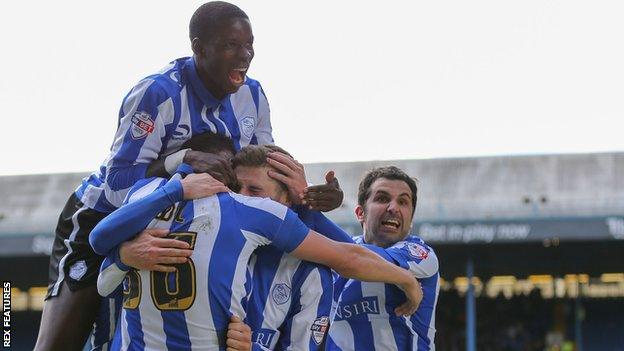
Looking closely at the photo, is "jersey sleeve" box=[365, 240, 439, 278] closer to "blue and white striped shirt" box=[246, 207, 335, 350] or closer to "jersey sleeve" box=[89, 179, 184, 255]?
"blue and white striped shirt" box=[246, 207, 335, 350]

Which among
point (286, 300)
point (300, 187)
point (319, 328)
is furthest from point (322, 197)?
point (319, 328)

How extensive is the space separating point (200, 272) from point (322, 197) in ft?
2.32

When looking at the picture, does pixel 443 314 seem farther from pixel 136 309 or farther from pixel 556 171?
pixel 136 309

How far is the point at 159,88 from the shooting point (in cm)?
519

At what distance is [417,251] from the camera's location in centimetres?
614

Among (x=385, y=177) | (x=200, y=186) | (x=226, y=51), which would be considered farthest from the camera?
(x=385, y=177)

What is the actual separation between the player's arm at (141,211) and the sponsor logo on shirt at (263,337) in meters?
0.63

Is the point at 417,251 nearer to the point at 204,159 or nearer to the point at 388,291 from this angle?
the point at 388,291

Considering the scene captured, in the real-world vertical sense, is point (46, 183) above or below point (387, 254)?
above

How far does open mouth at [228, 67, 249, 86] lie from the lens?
5.25 m

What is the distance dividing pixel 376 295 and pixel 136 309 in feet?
6.31

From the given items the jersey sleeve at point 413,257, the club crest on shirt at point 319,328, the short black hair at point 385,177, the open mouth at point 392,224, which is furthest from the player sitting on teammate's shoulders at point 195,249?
the short black hair at point 385,177

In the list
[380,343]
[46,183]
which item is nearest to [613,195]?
[46,183]

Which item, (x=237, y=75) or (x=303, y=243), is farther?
(x=237, y=75)
